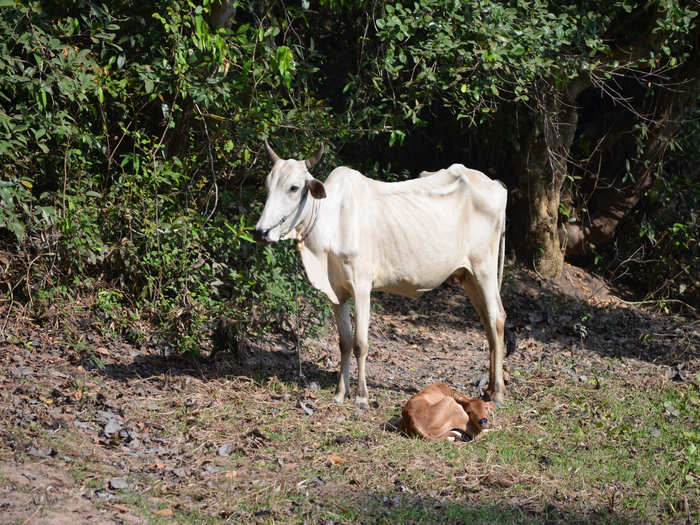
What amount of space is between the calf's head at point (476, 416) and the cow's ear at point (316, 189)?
5.82 ft

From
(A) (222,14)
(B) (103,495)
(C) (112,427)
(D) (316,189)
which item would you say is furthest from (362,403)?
(A) (222,14)

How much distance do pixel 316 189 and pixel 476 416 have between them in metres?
1.90

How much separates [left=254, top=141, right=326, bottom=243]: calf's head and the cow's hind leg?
5.50 feet

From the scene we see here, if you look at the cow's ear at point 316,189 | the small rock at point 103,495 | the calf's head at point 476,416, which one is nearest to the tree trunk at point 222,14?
the cow's ear at point 316,189

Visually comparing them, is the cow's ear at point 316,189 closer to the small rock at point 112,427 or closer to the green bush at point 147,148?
the green bush at point 147,148

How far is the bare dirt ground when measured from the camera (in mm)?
4125

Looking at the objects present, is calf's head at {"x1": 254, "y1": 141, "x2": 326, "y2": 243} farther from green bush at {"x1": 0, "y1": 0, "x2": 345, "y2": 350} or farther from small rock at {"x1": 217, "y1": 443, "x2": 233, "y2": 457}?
small rock at {"x1": 217, "y1": 443, "x2": 233, "y2": 457}

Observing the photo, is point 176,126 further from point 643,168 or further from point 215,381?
point 643,168

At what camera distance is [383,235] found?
586 centimetres

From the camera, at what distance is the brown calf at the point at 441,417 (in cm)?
516

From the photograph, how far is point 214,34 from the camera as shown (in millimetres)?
6371

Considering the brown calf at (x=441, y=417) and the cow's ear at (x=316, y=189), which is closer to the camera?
the brown calf at (x=441, y=417)

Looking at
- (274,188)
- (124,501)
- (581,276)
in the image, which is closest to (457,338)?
(581,276)

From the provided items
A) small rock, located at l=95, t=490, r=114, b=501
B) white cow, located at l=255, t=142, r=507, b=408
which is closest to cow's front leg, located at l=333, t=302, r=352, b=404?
white cow, located at l=255, t=142, r=507, b=408
